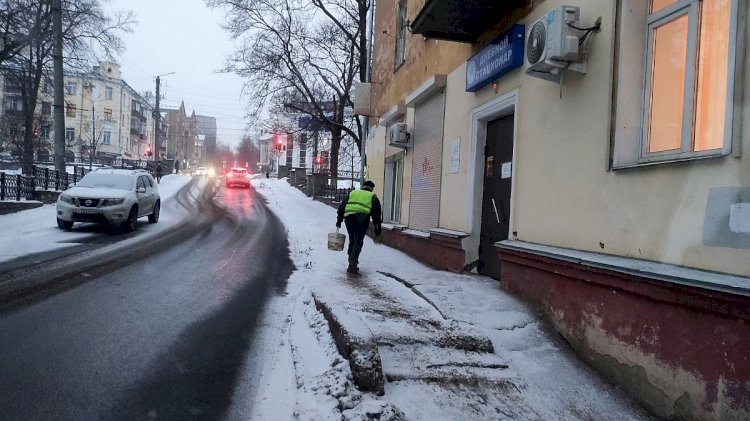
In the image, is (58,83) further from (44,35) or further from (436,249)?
(436,249)

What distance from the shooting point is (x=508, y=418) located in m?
3.75

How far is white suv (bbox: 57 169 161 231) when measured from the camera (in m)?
13.2

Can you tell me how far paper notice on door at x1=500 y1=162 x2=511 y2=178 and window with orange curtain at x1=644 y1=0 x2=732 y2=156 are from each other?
9.11 ft

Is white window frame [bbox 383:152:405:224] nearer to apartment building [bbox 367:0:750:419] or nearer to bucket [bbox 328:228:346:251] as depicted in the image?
bucket [bbox 328:228:346:251]

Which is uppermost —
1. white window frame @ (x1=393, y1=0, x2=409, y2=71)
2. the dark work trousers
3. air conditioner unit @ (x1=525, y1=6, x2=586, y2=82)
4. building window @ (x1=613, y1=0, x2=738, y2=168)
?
white window frame @ (x1=393, y1=0, x2=409, y2=71)

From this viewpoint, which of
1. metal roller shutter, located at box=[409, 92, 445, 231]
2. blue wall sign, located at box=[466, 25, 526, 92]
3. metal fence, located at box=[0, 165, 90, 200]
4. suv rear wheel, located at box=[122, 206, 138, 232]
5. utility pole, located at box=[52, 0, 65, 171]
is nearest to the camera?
blue wall sign, located at box=[466, 25, 526, 92]

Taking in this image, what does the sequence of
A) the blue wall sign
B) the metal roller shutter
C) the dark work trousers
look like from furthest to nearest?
the metal roller shutter
the dark work trousers
the blue wall sign

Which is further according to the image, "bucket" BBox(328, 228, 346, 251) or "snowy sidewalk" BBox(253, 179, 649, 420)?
"bucket" BBox(328, 228, 346, 251)

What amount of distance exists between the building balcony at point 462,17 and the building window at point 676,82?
247cm

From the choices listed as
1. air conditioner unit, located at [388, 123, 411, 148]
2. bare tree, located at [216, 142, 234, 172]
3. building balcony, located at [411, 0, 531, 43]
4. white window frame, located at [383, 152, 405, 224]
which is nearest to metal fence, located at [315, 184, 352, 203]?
white window frame, located at [383, 152, 405, 224]

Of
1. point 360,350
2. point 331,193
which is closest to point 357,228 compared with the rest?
point 360,350

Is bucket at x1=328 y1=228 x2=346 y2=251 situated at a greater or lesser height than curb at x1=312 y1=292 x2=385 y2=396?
greater

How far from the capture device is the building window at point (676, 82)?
12.5 feet

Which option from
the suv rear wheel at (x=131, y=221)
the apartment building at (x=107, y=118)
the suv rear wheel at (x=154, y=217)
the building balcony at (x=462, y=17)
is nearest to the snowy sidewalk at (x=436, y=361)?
the building balcony at (x=462, y=17)
